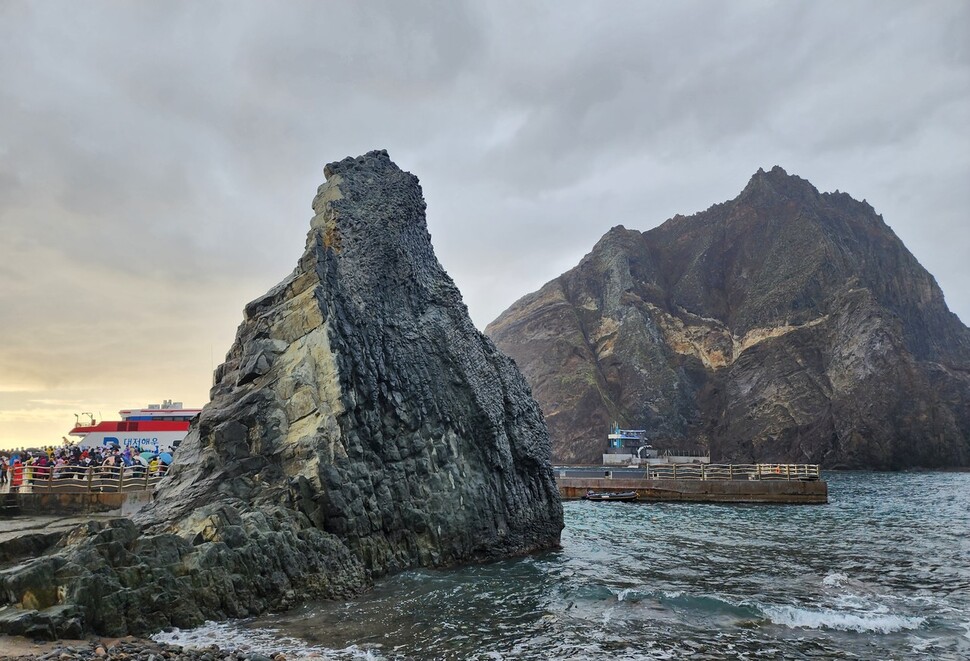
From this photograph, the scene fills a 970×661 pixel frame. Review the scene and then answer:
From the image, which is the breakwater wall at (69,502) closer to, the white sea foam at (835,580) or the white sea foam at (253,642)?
the white sea foam at (253,642)

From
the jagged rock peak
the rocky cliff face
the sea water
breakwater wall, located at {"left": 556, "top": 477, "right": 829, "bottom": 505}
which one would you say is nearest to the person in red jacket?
the sea water

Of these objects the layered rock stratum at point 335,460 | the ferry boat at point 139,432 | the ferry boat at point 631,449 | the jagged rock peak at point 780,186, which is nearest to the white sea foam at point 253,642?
the layered rock stratum at point 335,460

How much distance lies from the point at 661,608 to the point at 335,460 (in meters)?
10.6

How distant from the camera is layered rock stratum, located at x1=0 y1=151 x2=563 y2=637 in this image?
1491 centimetres

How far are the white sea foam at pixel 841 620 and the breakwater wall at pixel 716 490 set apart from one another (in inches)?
1567

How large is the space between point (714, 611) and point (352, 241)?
19052 millimetres

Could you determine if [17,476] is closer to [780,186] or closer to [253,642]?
[253,642]

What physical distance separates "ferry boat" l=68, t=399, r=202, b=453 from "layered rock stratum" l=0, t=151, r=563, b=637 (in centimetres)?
2289

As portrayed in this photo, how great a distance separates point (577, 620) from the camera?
16766mm

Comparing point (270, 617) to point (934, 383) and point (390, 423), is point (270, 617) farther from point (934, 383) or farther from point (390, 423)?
point (934, 383)

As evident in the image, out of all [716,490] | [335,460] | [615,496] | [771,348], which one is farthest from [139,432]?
[771,348]

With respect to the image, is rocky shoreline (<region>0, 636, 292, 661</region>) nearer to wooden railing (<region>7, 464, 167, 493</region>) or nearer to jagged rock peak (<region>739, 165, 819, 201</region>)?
wooden railing (<region>7, 464, 167, 493</region>)

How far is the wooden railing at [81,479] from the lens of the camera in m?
29.8

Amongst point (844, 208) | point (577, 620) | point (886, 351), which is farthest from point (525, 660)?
point (844, 208)
